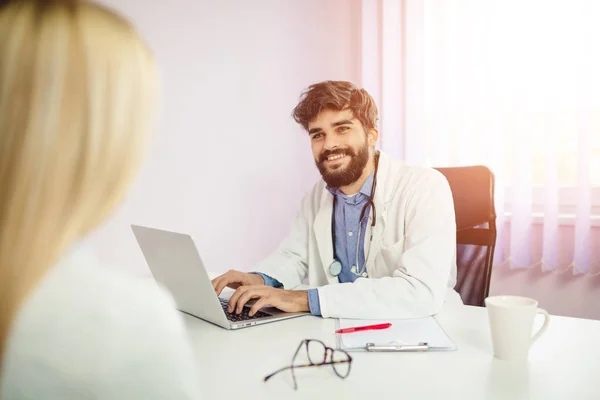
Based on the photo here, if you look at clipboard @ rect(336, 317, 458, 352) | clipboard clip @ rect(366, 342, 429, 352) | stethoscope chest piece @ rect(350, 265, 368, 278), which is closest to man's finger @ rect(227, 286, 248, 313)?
clipboard @ rect(336, 317, 458, 352)

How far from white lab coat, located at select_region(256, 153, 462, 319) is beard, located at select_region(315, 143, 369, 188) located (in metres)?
0.07

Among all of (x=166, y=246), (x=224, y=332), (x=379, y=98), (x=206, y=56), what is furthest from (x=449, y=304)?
(x=206, y=56)

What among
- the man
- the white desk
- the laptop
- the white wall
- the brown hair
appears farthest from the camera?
the white wall

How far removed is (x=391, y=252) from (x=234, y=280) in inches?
19.9

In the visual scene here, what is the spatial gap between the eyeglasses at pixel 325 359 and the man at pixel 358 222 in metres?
0.32

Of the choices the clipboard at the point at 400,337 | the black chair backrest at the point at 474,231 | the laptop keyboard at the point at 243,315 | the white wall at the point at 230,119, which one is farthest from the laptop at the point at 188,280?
the white wall at the point at 230,119

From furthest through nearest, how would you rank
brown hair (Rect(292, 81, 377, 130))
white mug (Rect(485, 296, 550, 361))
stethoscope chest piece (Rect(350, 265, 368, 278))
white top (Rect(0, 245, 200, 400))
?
1. brown hair (Rect(292, 81, 377, 130))
2. stethoscope chest piece (Rect(350, 265, 368, 278))
3. white mug (Rect(485, 296, 550, 361))
4. white top (Rect(0, 245, 200, 400))

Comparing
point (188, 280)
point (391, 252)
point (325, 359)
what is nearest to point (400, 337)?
point (325, 359)

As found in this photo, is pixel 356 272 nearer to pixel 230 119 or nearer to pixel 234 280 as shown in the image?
pixel 234 280

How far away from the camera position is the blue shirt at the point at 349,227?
68.1 inches

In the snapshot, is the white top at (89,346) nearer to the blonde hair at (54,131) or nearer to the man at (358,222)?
the blonde hair at (54,131)

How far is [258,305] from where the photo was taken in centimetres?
122

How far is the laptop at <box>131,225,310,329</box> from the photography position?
3.52 ft

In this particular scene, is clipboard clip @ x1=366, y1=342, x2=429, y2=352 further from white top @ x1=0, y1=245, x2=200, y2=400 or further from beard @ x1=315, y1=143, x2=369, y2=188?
beard @ x1=315, y1=143, x2=369, y2=188
